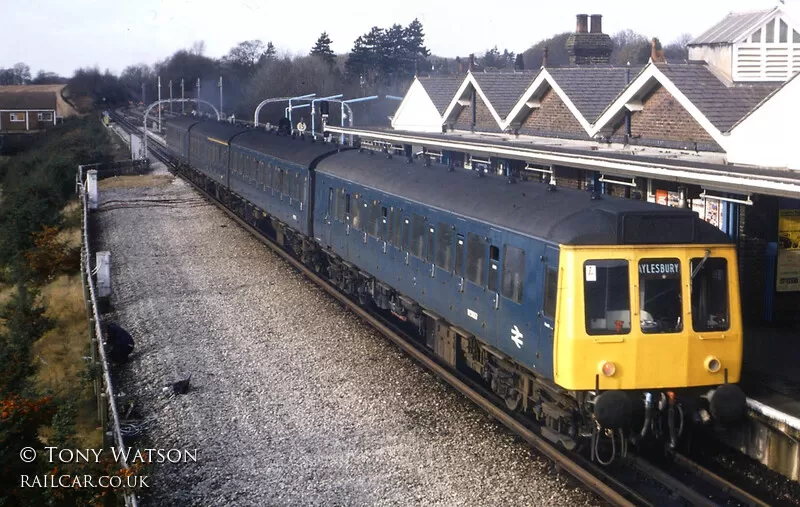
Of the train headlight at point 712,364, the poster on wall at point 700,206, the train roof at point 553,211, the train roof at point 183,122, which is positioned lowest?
the train headlight at point 712,364

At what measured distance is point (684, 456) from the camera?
1009 cm

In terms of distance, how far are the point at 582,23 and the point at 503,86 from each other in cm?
371

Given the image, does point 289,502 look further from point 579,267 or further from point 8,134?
point 8,134

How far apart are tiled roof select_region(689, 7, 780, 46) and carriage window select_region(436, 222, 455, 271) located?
871cm

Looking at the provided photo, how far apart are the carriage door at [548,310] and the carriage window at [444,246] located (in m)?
2.89

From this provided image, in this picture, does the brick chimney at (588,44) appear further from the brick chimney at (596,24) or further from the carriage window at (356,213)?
the carriage window at (356,213)

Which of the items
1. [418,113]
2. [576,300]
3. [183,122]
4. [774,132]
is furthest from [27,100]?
[576,300]

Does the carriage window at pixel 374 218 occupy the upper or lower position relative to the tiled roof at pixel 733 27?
lower

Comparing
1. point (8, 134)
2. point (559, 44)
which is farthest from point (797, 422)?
point (559, 44)

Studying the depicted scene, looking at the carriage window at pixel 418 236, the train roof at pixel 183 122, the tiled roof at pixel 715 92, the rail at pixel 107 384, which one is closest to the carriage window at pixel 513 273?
the carriage window at pixel 418 236

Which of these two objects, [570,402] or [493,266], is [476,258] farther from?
[570,402]

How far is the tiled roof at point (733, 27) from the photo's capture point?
17969mm

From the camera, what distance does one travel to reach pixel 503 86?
27719 millimetres

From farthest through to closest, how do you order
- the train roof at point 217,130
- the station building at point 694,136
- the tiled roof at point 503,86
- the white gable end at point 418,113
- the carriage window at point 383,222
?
the train roof at point 217,130, the white gable end at point 418,113, the tiled roof at point 503,86, the carriage window at point 383,222, the station building at point 694,136
